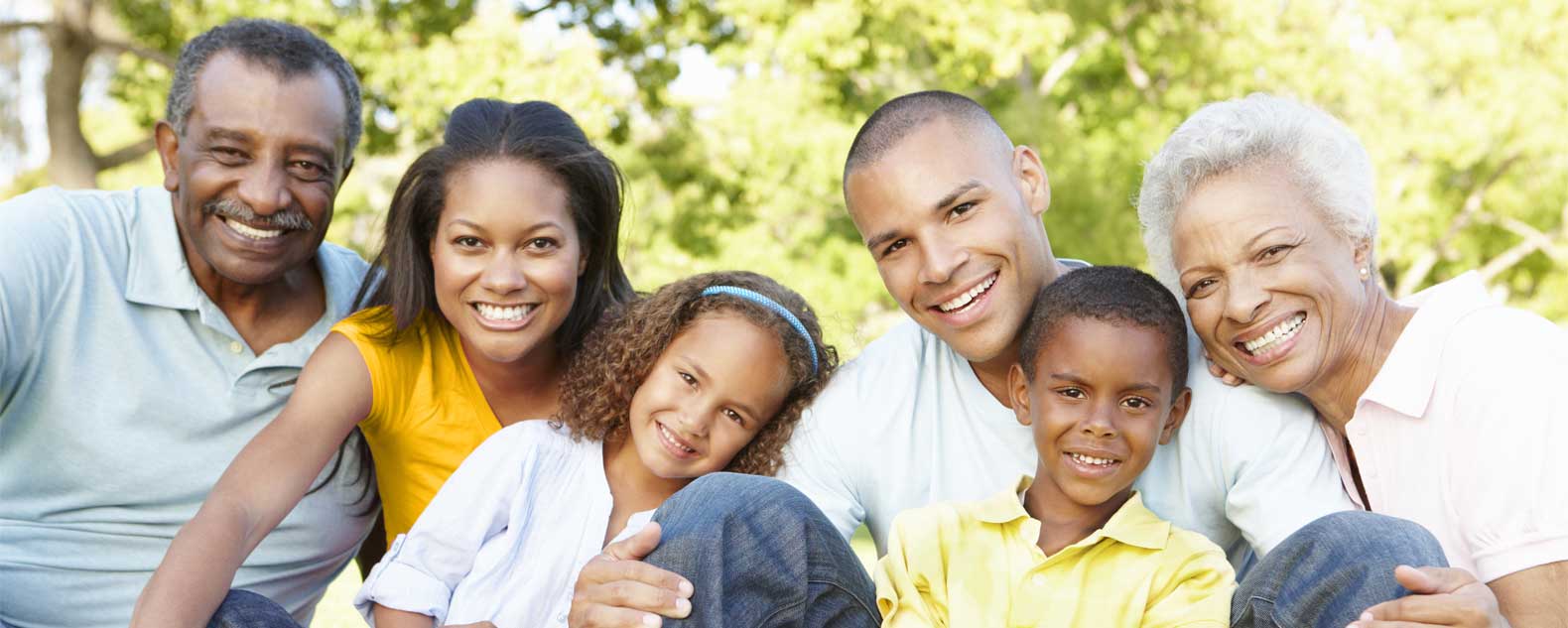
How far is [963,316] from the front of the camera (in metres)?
2.86

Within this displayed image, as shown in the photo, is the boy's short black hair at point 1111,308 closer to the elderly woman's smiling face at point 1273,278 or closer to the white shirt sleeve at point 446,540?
the elderly woman's smiling face at point 1273,278

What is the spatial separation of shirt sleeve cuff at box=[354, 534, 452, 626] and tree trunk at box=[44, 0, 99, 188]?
10.3m

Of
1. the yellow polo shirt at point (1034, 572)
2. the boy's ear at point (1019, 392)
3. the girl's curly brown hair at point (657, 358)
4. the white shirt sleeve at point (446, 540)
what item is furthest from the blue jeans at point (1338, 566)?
the white shirt sleeve at point (446, 540)

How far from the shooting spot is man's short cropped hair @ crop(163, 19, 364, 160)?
320cm

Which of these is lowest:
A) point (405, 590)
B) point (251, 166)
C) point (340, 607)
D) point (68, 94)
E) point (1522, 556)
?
point (340, 607)

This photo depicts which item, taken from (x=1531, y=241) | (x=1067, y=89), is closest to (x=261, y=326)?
(x=1067, y=89)

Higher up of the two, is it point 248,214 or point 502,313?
point 248,214

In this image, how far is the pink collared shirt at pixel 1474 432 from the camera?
92.1 inches

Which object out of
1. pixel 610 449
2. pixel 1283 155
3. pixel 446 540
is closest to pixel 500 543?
pixel 446 540

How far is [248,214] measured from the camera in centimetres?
314

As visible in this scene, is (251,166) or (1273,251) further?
(251,166)

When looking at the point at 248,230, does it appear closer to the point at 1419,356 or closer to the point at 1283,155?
the point at 1283,155

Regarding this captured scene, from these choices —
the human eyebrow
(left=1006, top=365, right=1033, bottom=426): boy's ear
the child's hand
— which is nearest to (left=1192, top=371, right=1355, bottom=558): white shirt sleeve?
(left=1006, top=365, right=1033, bottom=426): boy's ear

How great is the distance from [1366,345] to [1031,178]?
0.83 metres
